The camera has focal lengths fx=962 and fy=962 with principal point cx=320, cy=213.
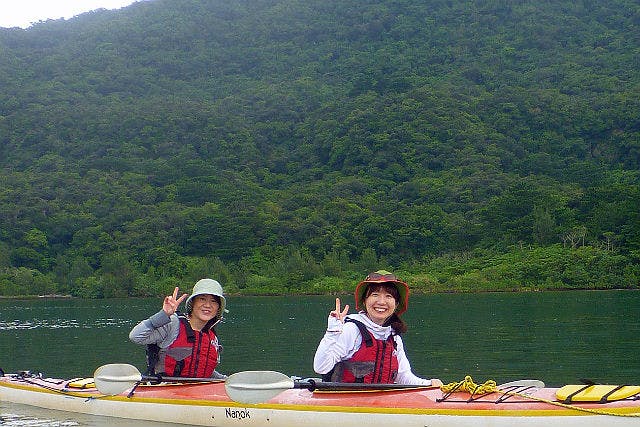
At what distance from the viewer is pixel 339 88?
445 feet

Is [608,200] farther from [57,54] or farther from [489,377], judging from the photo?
[57,54]

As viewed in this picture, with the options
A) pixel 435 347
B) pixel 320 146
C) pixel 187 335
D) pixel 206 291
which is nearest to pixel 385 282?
pixel 206 291

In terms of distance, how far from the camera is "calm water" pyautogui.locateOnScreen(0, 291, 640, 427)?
626 inches

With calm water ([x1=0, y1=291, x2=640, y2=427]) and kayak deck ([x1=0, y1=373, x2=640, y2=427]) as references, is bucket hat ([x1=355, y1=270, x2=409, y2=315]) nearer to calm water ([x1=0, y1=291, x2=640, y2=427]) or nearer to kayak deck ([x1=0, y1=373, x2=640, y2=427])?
kayak deck ([x1=0, y1=373, x2=640, y2=427])

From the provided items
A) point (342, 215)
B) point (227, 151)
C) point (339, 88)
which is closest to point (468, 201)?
point (342, 215)

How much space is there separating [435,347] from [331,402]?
41.2 ft

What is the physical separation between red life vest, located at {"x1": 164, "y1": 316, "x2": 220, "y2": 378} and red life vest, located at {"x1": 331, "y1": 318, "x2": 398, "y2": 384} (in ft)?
5.35

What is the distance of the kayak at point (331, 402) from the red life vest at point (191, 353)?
14 cm

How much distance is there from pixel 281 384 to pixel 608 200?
64.7 meters

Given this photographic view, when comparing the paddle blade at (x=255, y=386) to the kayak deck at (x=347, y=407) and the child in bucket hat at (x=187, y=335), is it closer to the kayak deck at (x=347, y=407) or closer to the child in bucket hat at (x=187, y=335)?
the kayak deck at (x=347, y=407)

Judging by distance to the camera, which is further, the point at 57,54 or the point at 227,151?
the point at 57,54

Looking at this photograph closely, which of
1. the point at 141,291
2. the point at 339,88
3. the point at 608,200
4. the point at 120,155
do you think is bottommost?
the point at 141,291

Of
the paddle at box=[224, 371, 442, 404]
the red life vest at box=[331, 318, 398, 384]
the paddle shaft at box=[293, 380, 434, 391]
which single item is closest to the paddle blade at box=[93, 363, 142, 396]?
the paddle at box=[224, 371, 442, 404]

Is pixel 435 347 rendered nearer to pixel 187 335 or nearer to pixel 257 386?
pixel 187 335
